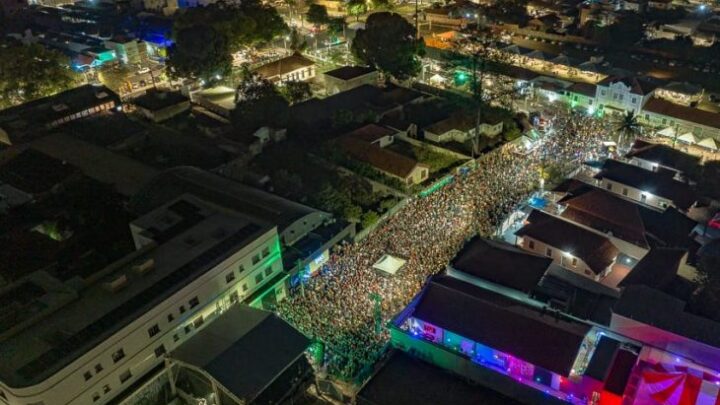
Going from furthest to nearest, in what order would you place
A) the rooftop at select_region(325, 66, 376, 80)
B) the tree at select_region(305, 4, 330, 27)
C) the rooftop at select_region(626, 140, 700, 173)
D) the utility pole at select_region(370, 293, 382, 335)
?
the tree at select_region(305, 4, 330, 27), the rooftop at select_region(325, 66, 376, 80), the rooftop at select_region(626, 140, 700, 173), the utility pole at select_region(370, 293, 382, 335)

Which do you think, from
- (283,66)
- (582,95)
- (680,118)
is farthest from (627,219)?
(283,66)

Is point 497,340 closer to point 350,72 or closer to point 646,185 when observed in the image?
point 646,185

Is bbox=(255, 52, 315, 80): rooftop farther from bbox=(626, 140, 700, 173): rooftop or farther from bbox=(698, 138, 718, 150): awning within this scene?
bbox=(698, 138, 718, 150): awning

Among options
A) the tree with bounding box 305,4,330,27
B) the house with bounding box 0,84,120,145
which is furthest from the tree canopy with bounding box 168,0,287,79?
the tree with bounding box 305,4,330,27

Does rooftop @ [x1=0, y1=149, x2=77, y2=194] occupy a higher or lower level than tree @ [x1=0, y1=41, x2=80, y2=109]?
lower

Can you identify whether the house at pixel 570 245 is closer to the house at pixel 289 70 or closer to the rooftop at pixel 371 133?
the rooftop at pixel 371 133

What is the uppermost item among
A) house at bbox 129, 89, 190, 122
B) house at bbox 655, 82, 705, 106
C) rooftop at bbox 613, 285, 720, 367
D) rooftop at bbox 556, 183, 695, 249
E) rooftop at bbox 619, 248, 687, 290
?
house at bbox 129, 89, 190, 122

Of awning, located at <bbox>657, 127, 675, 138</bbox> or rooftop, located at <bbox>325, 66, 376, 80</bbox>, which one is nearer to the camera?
awning, located at <bbox>657, 127, 675, 138</bbox>

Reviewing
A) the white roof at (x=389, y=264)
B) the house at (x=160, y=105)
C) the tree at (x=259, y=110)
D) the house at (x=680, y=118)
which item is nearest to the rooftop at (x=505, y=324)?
the white roof at (x=389, y=264)
